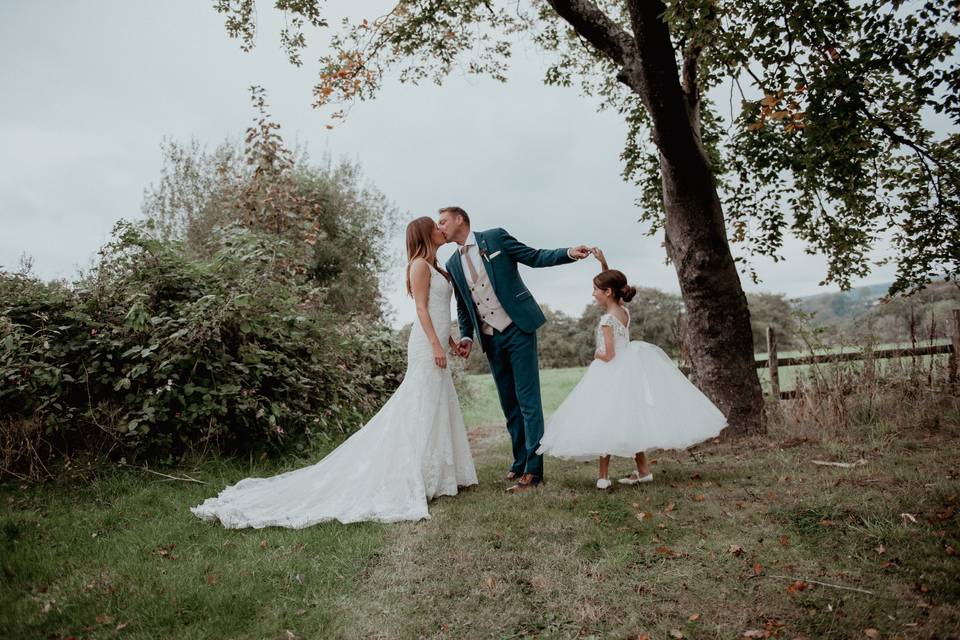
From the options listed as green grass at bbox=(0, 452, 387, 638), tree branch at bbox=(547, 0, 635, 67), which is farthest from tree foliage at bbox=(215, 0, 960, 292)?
green grass at bbox=(0, 452, 387, 638)

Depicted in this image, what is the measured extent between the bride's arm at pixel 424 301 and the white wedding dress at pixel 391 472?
98 mm

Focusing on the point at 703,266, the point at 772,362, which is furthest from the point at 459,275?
the point at 772,362

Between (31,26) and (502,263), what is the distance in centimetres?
609

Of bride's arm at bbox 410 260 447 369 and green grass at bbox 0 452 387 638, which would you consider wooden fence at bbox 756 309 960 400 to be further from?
green grass at bbox 0 452 387 638

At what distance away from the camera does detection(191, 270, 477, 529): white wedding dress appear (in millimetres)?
4621

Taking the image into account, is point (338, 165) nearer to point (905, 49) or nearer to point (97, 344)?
point (97, 344)

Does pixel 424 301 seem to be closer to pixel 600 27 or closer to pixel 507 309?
pixel 507 309

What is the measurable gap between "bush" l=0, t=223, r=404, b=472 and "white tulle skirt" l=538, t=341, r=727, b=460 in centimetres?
321

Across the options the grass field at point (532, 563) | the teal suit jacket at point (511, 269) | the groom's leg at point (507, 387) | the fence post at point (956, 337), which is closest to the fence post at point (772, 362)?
the fence post at point (956, 337)

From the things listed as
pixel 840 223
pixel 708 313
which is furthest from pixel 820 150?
pixel 840 223

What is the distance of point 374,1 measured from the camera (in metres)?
9.10

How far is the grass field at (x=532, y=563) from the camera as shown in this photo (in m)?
2.97

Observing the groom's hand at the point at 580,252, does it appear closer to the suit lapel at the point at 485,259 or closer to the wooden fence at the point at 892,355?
the suit lapel at the point at 485,259

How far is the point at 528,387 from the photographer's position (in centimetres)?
521
